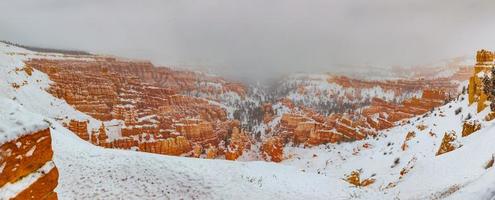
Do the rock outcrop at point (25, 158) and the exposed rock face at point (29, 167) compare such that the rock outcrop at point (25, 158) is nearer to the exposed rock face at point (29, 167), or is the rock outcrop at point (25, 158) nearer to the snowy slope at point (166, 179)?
the exposed rock face at point (29, 167)

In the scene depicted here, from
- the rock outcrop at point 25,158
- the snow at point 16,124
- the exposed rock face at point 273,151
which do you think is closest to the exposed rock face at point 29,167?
the rock outcrop at point 25,158

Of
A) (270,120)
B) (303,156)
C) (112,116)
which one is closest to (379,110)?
(270,120)

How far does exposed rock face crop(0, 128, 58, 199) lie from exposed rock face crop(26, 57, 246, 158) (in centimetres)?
8467

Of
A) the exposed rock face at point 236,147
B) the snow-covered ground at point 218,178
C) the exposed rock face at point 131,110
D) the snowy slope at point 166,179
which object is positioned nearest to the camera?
the snow-covered ground at point 218,178

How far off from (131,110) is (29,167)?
114m

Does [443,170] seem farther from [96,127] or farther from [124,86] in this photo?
[124,86]

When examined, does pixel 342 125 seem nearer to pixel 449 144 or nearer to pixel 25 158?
pixel 449 144

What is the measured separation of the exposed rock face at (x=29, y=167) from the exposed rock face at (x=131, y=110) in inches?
3334

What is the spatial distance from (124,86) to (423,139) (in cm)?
11654

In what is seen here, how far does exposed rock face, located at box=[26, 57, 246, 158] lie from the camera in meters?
96.9

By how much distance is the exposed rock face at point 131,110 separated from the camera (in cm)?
9694

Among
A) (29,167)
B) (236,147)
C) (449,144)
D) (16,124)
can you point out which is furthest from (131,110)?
(29,167)

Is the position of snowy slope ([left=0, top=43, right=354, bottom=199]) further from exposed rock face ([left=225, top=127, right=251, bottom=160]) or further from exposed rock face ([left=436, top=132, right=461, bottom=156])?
exposed rock face ([left=225, top=127, right=251, bottom=160])

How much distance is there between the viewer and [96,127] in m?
98.9
